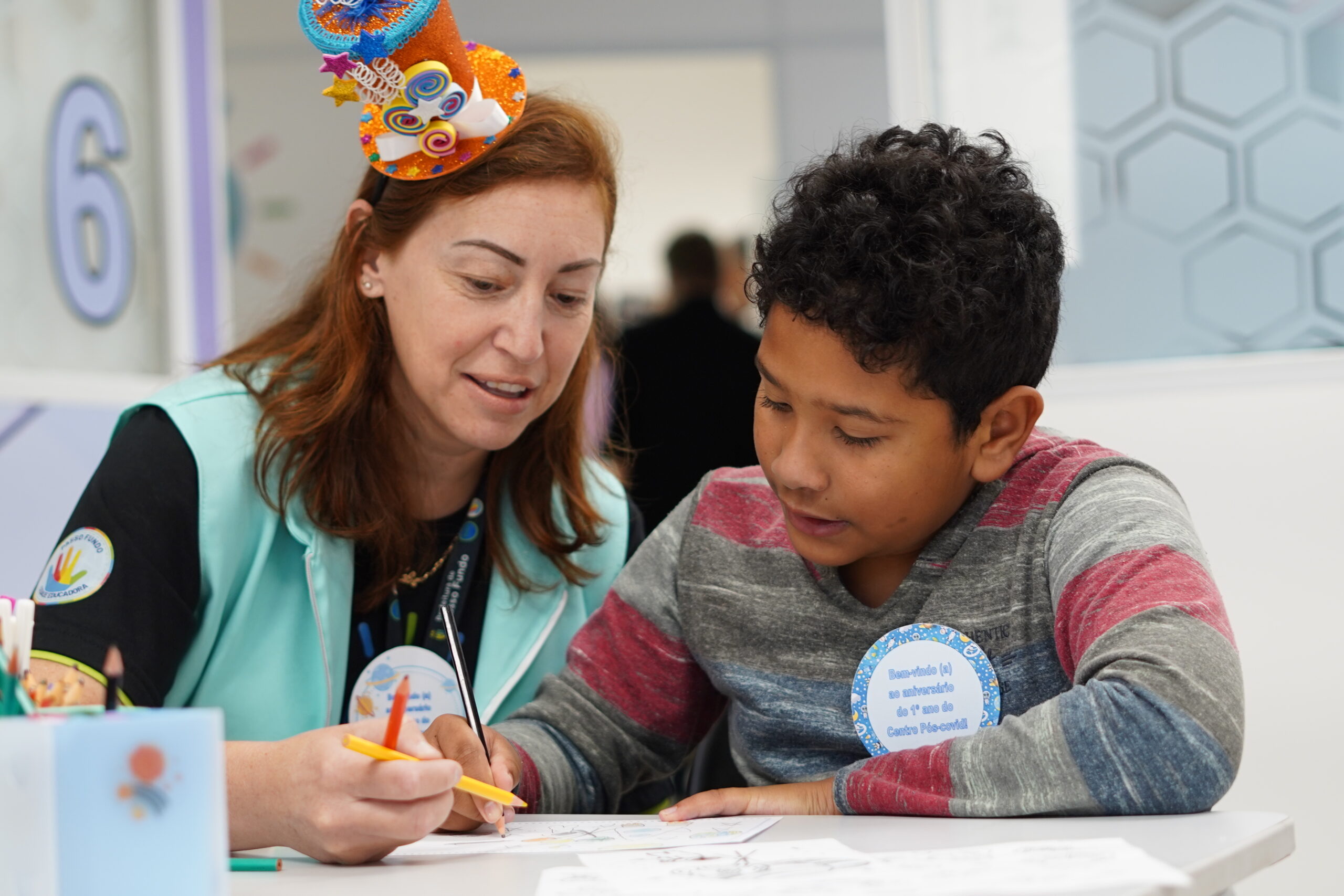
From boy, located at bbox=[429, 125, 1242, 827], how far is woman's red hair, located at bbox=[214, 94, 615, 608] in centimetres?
30

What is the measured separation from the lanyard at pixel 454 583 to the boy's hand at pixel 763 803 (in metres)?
0.53

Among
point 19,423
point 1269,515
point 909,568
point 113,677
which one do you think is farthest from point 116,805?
point 19,423

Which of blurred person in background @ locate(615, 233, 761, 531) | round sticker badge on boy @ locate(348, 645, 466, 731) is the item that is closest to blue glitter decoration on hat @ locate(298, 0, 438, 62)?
round sticker badge on boy @ locate(348, 645, 466, 731)

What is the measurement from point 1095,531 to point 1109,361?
60.5 inches

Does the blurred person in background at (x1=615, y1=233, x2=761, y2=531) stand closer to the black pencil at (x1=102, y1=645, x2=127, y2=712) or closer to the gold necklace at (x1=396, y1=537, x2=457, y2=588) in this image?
the gold necklace at (x1=396, y1=537, x2=457, y2=588)

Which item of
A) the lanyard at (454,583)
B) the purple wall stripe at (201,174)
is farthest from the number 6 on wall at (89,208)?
the lanyard at (454,583)

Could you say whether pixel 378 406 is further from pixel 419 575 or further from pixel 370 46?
pixel 370 46

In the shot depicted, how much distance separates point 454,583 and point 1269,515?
1.46 metres

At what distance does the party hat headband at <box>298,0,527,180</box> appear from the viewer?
141 centimetres

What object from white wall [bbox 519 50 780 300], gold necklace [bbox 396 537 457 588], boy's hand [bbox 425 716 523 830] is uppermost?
white wall [bbox 519 50 780 300]

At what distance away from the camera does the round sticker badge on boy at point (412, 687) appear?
1.50 m

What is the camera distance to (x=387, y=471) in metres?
1.58

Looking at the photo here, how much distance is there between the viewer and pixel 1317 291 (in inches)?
94.1

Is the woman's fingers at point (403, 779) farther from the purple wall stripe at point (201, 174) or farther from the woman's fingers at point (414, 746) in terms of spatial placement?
the purple wall stripe at point (201, 174)
